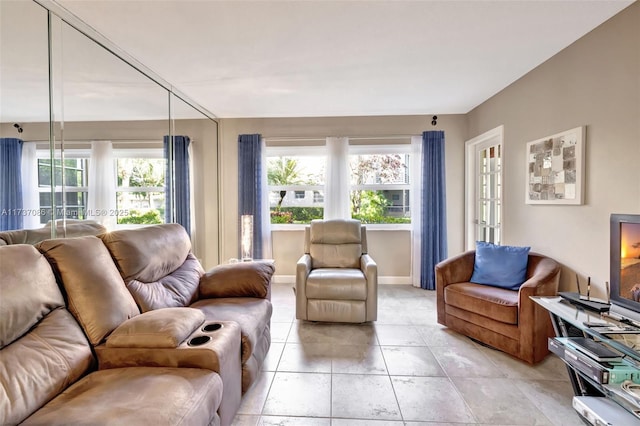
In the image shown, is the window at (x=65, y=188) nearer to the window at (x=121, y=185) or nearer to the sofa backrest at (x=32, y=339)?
the window at (x=121, y=185)

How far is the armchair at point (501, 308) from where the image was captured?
206cm

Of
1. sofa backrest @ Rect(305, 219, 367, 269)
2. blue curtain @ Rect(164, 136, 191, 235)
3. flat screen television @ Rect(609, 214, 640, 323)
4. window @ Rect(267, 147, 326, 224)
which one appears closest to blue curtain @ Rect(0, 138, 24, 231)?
blue curtain @ Rect(164, 136, 191, 235)

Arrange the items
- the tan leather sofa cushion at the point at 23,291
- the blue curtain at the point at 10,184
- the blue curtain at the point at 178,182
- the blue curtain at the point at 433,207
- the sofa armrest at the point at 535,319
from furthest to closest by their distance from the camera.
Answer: the blue curtain at the point at 433,207 → the blue curtain at the point at 178,182 → the sofa armrest at the point at 535,319 → the blue curtain at the point at 10,184 → the tan leather sofa cushion at the point at 23,291

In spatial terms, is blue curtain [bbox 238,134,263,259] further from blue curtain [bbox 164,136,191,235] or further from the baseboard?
blue curtain [bbox 164,136,191,235]

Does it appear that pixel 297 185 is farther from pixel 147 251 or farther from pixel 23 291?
pixel 23 291

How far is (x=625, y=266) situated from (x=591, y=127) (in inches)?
43.7

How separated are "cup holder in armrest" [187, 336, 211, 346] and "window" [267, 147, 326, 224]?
2.88m

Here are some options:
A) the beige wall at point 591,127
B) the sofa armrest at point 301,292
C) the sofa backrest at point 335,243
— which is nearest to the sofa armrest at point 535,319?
the beige wall at point 591,127

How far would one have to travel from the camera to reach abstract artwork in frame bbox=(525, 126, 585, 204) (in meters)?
2.14

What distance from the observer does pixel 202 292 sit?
7.23 ft

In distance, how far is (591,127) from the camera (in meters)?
2.06

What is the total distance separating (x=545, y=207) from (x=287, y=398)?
105 inches

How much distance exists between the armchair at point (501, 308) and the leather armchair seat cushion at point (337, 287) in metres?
0.76

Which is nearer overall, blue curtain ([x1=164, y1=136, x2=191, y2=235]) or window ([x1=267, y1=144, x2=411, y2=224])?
blue curtain ([x1=164, y1=136, x2=191, y2=235])
